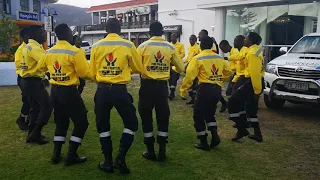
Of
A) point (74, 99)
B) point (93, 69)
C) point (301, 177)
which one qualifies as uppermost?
point (93, 69)

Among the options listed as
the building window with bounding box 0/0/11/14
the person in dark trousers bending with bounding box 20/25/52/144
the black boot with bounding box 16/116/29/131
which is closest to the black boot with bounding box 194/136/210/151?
the person in dark trousers bending with bounding box 20/25/52/144

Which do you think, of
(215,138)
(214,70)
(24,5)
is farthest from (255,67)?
(24,5)

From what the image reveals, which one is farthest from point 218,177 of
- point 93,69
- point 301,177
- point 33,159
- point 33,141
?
point 33,141

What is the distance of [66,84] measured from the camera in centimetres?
482

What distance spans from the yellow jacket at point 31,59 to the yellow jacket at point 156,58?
1.97 m

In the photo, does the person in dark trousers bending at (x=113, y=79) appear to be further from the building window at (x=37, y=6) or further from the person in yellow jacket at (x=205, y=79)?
the building window at (x=37, y=6)

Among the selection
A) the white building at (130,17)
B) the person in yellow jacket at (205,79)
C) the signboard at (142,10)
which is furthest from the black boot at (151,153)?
the signboard at (142,10)

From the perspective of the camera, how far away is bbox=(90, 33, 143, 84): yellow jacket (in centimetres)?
451

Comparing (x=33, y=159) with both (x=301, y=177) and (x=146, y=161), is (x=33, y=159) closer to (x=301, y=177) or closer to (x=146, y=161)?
(x=146, y=161)

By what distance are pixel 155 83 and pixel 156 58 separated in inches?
15.2

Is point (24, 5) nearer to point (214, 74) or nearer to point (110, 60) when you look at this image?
point (214, 74)

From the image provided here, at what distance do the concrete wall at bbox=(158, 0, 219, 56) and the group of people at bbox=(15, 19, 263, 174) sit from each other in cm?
1581

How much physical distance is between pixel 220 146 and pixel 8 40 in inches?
615

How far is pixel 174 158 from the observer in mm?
5309
